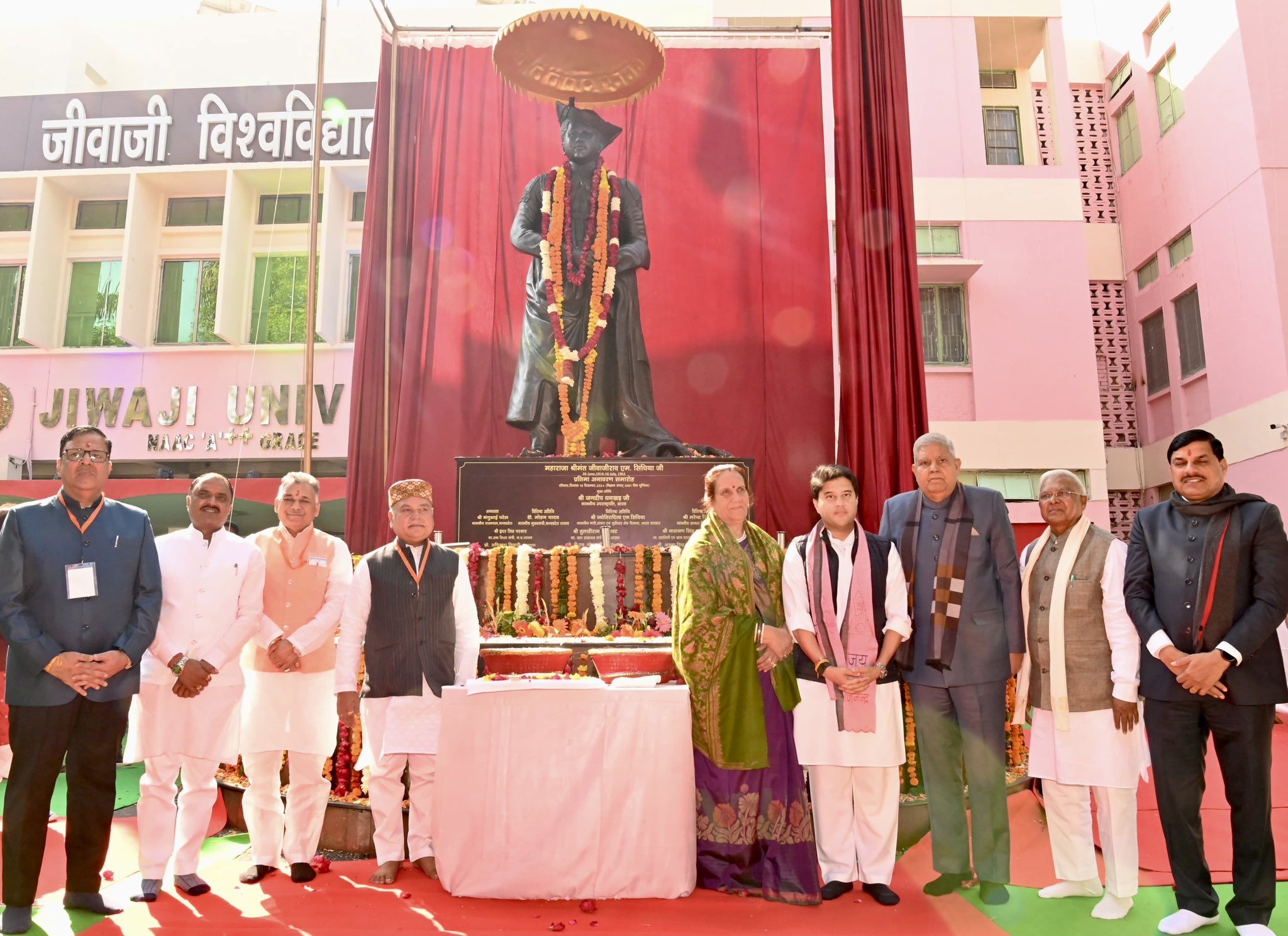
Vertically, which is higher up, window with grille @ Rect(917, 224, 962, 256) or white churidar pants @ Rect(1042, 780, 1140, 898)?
window with grille @ Rect(917, 224, 962, 256)

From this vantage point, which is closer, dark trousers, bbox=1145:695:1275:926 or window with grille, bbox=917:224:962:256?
dark trousers, bbox=1145:695:1275:926

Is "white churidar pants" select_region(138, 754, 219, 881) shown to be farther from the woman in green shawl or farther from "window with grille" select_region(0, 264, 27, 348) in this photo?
"window with grille" select_region(0, 264, 27, 348)

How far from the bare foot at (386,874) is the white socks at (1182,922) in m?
2.57

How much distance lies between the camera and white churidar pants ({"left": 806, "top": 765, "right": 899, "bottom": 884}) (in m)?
3.16

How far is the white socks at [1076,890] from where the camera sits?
124 inches

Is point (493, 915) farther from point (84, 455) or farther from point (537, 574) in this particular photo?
point (537, 574)

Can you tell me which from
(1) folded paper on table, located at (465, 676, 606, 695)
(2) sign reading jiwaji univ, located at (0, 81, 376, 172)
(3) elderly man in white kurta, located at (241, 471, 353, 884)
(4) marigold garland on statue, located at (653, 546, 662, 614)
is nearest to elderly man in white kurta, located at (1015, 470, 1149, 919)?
(1) folded paper on table, located at (465, 676, 606, 695)

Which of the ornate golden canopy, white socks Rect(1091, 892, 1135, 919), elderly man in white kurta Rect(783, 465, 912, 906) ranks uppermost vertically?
the ornate golden canopy

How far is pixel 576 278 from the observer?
5957mm

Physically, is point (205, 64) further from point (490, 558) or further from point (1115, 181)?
point (1115, 181)

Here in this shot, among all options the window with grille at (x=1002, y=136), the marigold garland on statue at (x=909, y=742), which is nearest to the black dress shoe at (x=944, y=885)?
the marigold garland on statue at (x=909, y=742)

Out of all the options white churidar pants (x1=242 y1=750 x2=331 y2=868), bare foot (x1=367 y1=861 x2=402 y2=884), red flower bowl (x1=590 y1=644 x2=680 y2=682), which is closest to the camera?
bare foot (x1=367 y1=861 x2=402 y2=884)

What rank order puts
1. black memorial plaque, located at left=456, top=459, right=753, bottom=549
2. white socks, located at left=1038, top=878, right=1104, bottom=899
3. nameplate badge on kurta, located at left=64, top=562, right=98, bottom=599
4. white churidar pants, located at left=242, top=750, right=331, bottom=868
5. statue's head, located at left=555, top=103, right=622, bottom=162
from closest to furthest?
1. nameplate badge on kurta, located at left=64, top=562, right=98, bottom=599
2. white socks, located at left=1038, top=878, right=1104, bottom=899
3. white churidar pants, located at left=242, top=750, right=331, bottom=868
4. black memorial plaque, located at left=456, top=459, right=753, bottom=549
5. statue's head, located at left=555, top=103, right=622, bottom=162

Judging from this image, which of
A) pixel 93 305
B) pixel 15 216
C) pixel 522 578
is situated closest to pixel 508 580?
pixel 522 578
